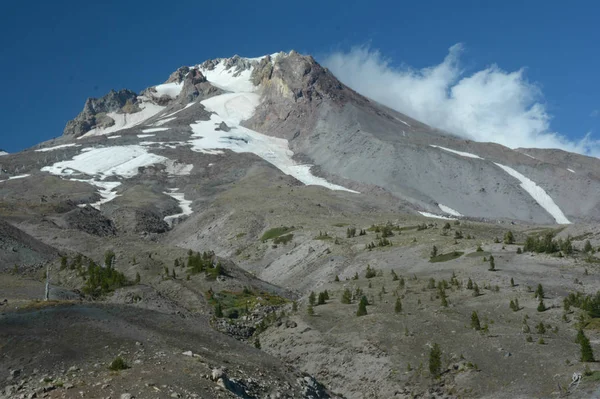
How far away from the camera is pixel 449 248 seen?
208 feet

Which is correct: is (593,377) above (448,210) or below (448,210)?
below

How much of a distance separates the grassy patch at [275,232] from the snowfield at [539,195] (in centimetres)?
7822

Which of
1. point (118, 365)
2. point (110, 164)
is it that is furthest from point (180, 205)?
point (118, 365)

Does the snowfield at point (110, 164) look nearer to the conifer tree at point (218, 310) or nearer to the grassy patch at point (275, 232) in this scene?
the grassy patch at point (275, 232)

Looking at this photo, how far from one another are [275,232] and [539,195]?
294 ft

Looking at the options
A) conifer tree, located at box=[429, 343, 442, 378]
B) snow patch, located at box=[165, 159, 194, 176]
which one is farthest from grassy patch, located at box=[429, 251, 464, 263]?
snow patch, located at box=[165, 159, 194, 176]

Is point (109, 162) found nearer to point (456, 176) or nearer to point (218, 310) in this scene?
point (456, 176)

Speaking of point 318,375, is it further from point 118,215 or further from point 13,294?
point 118,215

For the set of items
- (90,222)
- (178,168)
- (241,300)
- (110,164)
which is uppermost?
(110,164)

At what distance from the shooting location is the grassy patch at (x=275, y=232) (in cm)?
9144

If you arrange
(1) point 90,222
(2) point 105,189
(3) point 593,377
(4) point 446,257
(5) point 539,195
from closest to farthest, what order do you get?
1. (3) point 593,377
2. (4) point 446,257
3. (1) point 90,222
4. (2) point 105,189
5. (5) point 539,195

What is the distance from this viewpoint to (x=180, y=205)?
137625 millimetres

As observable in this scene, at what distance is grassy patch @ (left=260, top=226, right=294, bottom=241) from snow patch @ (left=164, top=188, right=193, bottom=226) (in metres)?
32.9

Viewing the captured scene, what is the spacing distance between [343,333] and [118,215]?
87198mm
